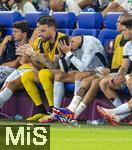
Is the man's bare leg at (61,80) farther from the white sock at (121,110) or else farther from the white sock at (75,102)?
the white sock at (121,110)

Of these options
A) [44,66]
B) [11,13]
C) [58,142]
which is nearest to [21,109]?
[44,66]

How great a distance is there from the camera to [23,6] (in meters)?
13.0

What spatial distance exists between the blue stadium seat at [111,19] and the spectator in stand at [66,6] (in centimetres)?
175

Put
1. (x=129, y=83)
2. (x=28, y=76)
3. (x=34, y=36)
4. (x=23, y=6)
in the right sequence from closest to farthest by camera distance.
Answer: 1. (x=129, y=83)
2. (x=28, y=76)
3. (x=34, y=36)
4. (x=23, y=6)

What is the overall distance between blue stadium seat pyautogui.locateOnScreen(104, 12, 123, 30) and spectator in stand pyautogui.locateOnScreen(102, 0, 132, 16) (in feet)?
3.06

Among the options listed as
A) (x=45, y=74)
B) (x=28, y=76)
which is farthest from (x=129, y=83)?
(x=28, y=76)

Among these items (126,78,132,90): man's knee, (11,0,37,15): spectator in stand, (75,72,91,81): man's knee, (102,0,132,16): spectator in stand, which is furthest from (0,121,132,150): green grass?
(11,0,37,15): spectator in stand

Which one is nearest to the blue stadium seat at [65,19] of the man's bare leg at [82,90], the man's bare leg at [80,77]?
the man's bare leg at [80,77]

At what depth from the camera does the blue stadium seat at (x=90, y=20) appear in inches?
430

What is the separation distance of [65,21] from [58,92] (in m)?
1.57

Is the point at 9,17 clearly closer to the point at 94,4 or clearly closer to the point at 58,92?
the point at 94,4

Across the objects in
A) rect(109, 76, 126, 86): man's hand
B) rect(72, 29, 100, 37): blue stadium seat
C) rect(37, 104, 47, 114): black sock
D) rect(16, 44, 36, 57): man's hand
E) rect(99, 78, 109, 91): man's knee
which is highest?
rect(72, 29, 100, 37): blue stadium seat

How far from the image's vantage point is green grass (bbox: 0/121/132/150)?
728 centimetres

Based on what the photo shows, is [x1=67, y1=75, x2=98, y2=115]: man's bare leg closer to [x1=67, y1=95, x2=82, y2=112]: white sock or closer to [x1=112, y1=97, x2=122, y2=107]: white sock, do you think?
[x1=67, y1=95, x2=82, y2=112]: white sock
